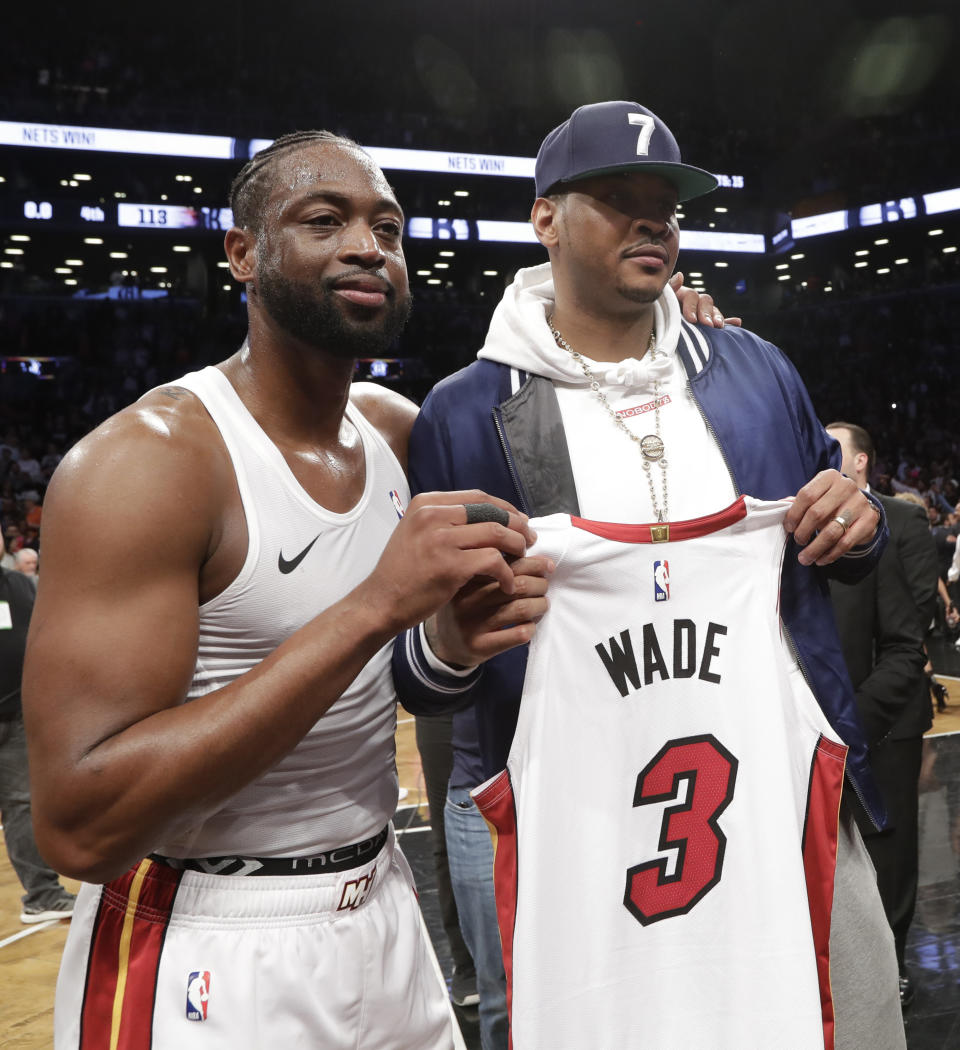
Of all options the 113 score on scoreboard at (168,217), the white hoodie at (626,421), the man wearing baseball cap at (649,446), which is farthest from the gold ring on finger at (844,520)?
the 113 score on scoreboard at (168,217)

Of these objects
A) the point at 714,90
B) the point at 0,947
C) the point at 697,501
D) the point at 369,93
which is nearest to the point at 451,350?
the point at 369,93

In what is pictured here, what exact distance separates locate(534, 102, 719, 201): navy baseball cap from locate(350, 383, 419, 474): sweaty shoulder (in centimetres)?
54

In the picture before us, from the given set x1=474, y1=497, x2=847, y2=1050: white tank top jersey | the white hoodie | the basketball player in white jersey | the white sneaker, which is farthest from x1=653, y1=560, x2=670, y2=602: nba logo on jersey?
the white sneaker

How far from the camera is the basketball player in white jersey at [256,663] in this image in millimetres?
1215

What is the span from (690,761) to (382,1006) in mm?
630

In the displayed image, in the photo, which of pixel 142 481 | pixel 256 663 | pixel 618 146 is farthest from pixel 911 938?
pixel 142 481

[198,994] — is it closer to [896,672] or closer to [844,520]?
[844,520]

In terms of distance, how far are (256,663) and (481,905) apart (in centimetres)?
149

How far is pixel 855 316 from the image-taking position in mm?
23688

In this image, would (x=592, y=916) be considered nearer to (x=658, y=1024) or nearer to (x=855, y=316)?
(x=658, y=1024)

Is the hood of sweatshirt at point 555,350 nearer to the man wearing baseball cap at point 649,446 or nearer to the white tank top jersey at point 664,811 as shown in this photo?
the man wearing baseball cap at point 649,446

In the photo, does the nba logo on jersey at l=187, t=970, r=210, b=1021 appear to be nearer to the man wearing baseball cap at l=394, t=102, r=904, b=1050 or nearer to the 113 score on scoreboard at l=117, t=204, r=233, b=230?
the man wearing baseball cap at l=394, t=102, r=904, b=1050

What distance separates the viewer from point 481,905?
2645 mm

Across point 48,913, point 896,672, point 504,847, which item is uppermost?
point 896,672
